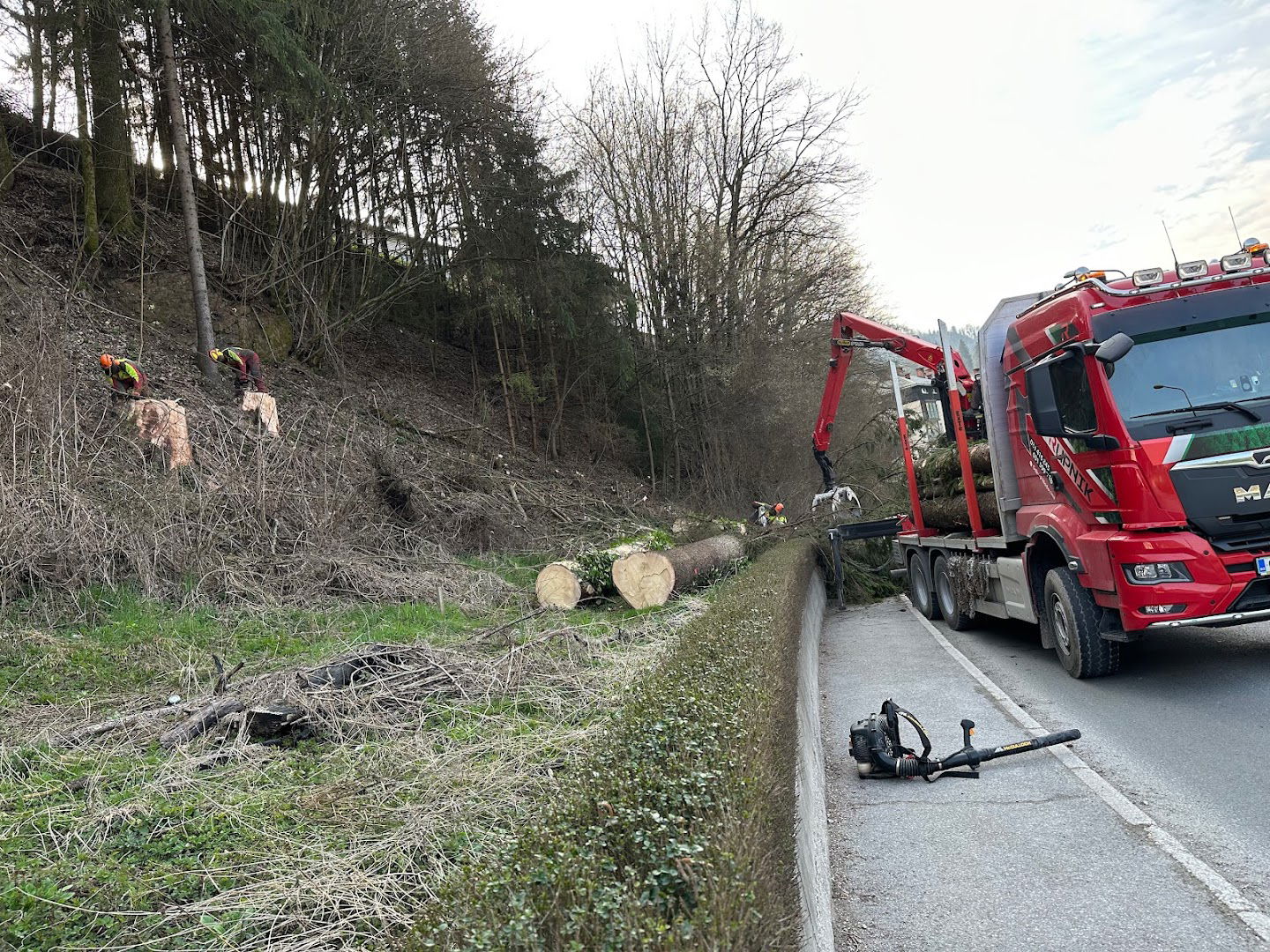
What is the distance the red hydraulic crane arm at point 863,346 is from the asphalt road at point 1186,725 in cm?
352

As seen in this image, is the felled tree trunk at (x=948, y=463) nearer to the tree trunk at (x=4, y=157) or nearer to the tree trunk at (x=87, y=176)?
the tree trunk at (x=87, y=176)

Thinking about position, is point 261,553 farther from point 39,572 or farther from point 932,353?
point 932,353

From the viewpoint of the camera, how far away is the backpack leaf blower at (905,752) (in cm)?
549

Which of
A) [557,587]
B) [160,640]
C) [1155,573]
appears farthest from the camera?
[557,587]

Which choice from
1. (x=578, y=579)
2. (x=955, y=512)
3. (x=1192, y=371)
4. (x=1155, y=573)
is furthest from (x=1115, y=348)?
(x=578, y=579)

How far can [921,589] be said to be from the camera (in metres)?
13.1

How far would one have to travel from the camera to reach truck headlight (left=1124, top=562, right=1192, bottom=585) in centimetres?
650

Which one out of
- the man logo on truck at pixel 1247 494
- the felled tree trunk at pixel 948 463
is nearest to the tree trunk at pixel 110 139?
the felled tree trunk at pixel 948 463

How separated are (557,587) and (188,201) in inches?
372

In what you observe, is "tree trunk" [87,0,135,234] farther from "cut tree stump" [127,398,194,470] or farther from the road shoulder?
the road shoulder

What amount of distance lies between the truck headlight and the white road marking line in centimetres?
133

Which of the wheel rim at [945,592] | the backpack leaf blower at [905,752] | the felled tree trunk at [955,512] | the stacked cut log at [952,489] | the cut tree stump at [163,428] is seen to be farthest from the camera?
the wheel rim at [945,592]

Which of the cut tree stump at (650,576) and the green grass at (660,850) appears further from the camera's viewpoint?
the cut tree stump at (650,576)

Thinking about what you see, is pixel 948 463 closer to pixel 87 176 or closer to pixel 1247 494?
pixel 1247 494
